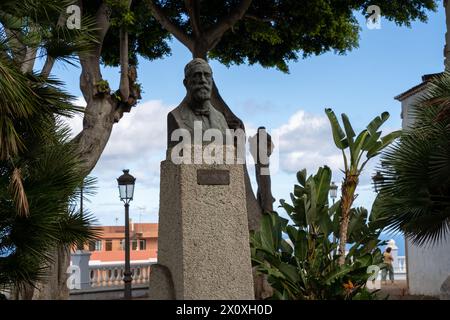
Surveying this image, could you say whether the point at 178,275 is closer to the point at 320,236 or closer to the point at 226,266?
the point at 226,266

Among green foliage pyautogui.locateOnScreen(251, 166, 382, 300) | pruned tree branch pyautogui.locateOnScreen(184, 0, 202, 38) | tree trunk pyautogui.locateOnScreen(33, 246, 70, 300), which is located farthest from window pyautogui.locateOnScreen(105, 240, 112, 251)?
green foliage pyautogui.locateOnScreen(251, 166, 382, 300)

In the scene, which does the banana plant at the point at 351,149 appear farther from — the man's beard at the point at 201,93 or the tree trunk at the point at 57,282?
the tree trunk at the point at 57,282

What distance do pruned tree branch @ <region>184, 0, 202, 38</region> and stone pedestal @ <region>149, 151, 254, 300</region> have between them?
9.84 meters

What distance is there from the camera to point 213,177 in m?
7.99

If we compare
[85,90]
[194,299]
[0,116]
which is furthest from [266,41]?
[194,299]

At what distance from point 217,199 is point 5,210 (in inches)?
133

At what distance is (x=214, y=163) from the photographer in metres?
8.08

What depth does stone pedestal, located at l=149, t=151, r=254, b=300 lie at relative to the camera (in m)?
7.79

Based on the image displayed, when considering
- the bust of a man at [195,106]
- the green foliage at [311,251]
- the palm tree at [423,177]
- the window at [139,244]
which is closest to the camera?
the bust of a man at [195,106]

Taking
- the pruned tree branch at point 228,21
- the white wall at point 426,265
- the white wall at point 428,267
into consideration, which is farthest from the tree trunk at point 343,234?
the pruned tree branch at point 228,21

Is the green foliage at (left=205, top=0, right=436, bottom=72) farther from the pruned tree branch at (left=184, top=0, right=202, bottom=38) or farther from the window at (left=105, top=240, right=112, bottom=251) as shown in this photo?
the window at (left=105, top=240, right=112, bottom=251)

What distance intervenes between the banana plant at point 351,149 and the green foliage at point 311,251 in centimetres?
36

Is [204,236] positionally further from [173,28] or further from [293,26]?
[293,26]

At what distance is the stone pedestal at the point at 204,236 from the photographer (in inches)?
307
